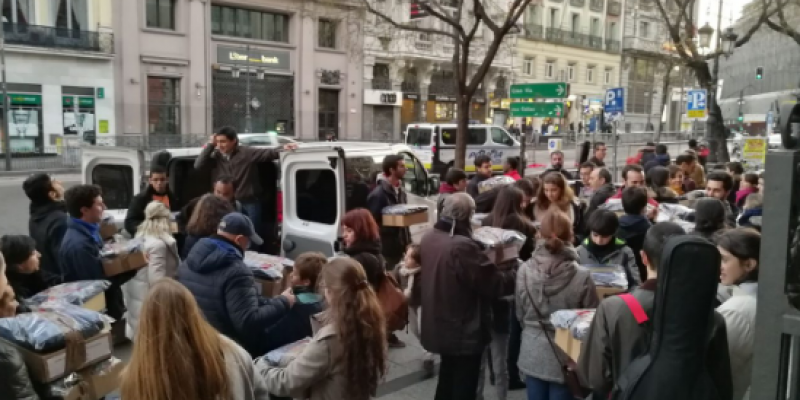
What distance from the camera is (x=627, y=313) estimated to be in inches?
119

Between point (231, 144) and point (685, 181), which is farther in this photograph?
point (685, 181)

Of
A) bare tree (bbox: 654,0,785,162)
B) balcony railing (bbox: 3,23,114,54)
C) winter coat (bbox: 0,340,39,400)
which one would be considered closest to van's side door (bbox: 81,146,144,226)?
winter coat (bbox: 0,340,39,400)

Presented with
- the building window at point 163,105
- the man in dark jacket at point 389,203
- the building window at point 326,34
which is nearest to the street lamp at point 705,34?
the man in dark jacket at point 389,203

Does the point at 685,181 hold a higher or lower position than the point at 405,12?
lower

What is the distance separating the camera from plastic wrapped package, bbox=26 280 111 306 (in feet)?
12.8

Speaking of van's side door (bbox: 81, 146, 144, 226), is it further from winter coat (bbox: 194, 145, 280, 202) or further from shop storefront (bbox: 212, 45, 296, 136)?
shop storefront (bbox: 212, 45, 296, 136)

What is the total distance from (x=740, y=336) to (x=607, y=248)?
1.70 meters

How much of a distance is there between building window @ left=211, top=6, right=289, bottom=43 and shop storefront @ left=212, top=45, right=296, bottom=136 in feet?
3.26

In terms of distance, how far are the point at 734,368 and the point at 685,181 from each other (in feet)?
23.5

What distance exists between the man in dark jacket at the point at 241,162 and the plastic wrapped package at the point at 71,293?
3.14 m

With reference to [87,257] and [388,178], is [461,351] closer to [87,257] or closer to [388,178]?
[87,257]

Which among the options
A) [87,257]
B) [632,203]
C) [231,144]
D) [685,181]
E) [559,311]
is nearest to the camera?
[559,311]

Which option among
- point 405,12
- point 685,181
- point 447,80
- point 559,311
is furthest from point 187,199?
point 447,80

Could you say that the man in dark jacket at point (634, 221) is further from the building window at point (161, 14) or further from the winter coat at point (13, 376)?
the building window at point (161, 14)
